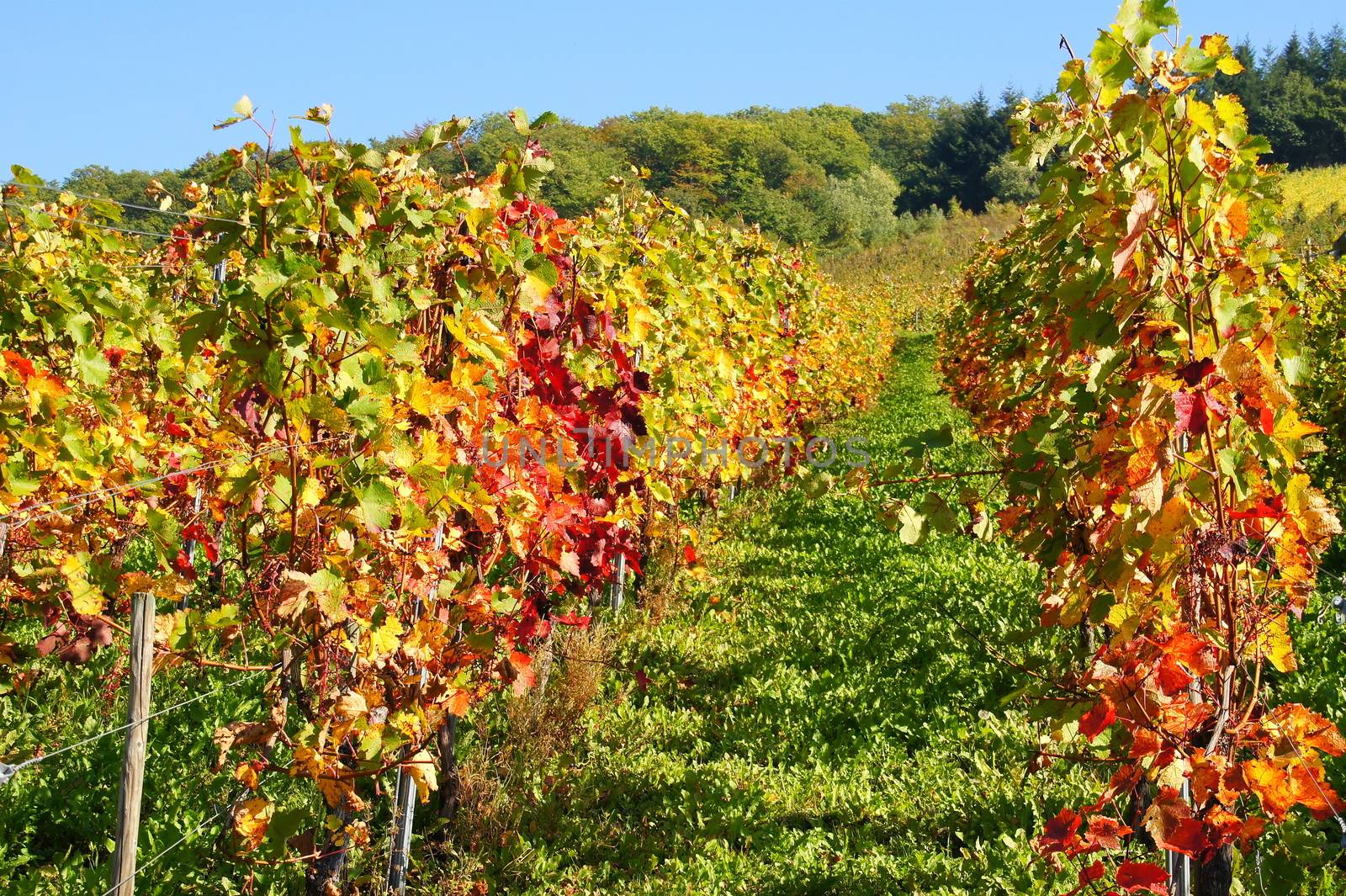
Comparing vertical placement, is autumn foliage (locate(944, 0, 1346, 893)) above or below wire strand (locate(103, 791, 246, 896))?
above

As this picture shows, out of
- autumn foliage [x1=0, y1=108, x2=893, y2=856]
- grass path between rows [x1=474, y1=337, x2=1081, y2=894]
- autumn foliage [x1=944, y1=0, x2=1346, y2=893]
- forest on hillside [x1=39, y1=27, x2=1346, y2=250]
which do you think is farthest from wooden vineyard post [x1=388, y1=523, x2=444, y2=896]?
forest on hillside [x1=39, y1=27, x2=1346, y2=250]

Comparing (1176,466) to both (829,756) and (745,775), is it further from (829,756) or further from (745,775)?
(829,756)

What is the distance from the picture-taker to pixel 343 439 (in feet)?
7.91

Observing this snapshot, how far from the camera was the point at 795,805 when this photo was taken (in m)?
3.66

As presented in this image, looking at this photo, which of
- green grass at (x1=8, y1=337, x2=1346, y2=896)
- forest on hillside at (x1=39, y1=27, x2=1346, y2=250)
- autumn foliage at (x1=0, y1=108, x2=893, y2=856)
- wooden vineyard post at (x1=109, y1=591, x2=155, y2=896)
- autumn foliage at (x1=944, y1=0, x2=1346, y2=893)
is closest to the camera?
autumn foliage at (x1=944, y1=0, x2=1346, y2=893)

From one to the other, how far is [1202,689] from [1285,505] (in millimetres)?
439

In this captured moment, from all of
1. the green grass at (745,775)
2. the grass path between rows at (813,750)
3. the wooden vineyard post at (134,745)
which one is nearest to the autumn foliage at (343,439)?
the wooden vineyard post at (134,745)

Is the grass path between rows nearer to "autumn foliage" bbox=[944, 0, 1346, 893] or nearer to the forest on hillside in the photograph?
"autumn foliage" bbox=[944, 0, 1346, 893]

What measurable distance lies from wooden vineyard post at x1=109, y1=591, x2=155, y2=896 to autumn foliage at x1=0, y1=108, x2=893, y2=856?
15cm

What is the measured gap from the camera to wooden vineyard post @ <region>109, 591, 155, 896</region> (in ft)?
6.66

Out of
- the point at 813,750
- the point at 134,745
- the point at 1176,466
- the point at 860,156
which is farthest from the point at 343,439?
the point at 860,156

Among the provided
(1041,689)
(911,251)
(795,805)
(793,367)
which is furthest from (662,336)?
(911,251)

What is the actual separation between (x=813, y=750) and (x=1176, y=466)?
271 cm

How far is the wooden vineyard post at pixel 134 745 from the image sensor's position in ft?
6.66
